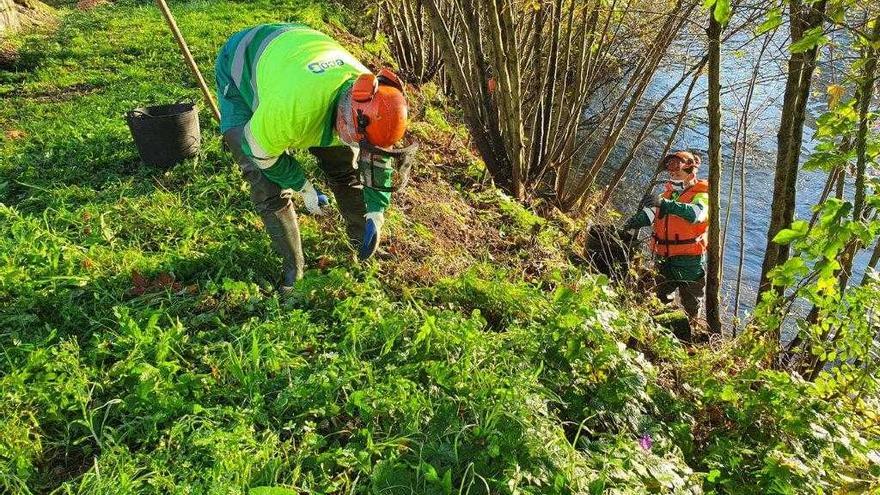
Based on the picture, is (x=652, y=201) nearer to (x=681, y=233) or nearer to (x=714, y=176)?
(x=681, y=233)

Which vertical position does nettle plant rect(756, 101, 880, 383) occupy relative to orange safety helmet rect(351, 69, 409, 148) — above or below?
below

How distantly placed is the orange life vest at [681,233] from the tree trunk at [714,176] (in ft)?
2.55

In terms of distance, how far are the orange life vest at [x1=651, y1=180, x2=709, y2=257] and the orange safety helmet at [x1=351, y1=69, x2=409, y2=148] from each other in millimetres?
3537

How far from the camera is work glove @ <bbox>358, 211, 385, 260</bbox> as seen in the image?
333cm

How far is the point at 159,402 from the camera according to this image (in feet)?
7.82

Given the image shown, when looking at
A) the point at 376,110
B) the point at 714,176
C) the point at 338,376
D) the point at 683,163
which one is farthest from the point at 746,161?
the point at 338,376

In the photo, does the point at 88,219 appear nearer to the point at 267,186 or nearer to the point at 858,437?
the point at 267,186

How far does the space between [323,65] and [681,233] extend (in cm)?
388

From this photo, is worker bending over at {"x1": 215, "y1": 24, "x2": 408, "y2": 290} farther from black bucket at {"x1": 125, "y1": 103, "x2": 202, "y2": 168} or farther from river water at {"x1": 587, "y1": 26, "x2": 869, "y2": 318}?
river water at {"x1": 587, "y1": 26, "x2": 869, "y2": 318}

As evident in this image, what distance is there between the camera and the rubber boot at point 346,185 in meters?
3.43

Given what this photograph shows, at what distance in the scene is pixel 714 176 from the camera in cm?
405

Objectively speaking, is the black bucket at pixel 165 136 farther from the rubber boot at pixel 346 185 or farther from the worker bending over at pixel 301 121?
the rubber boot at pixel 346 185

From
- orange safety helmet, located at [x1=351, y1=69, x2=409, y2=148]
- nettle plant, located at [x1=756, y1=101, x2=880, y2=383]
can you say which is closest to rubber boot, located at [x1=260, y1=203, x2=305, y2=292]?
orange safety helmet, located at [x1=351, y1=69, x2=409, y2=148]

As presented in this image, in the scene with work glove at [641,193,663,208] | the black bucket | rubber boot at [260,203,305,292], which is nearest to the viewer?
rubber boot at [260,203,305,292]
